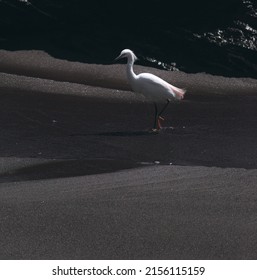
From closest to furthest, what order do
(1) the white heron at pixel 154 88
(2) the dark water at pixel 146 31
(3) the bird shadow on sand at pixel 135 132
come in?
(3) the bird shadow on sand at pixel 135 132, (1) the white heron at pixel 154 88, (2) the dark water at pixel 146 31

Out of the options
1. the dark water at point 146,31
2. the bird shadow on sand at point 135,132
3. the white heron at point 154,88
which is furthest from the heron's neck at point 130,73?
the dark water at point 146,31

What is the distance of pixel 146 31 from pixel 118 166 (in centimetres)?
814

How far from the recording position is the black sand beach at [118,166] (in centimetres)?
733

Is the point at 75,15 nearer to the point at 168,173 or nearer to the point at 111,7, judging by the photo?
the point at 111,7

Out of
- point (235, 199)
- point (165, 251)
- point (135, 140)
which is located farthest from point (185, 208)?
point (135, 140)

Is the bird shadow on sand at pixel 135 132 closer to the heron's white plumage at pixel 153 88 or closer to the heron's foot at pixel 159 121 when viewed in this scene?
the heron's foot at pixel 159 121

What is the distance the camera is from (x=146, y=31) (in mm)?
18844

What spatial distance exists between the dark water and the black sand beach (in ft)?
1.33

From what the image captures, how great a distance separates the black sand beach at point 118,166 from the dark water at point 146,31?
404mm

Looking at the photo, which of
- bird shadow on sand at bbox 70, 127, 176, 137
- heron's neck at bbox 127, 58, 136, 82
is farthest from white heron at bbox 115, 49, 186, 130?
bird shadow on sand at bbox 70, 127, 176, 137

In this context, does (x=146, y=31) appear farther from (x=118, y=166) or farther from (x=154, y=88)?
(x=118, y=166)

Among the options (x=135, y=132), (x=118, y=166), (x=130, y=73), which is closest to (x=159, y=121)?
(x=135, y=132)

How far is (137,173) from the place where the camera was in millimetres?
10484

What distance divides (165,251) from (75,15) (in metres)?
12.6
